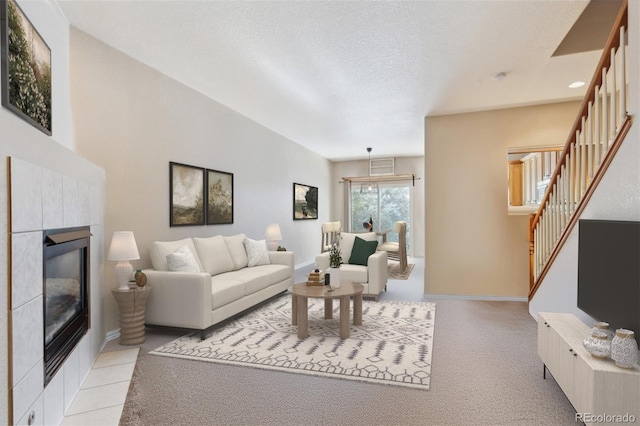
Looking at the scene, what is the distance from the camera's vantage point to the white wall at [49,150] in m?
1.53

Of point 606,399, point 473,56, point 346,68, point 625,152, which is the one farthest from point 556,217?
point 346,68

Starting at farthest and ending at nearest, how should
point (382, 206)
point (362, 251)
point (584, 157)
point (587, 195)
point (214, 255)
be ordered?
1. point (382, 206)
2. point (362, 251)
3. point (214, 255)
4. point (584, 157)
5. point (587, 195)

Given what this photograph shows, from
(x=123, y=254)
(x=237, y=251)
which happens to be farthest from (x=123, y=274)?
(x=237, y=251)

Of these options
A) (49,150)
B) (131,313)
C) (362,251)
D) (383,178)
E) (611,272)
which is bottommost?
(131,313)

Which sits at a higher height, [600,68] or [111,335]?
[600,68]

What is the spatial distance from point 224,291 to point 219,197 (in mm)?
1786

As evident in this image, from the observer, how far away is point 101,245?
3.26 m

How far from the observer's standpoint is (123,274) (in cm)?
329

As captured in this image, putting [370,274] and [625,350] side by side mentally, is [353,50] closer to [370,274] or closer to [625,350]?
[370,274]

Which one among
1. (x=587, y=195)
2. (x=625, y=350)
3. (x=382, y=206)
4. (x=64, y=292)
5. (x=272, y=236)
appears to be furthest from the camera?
(x=382, y=206)

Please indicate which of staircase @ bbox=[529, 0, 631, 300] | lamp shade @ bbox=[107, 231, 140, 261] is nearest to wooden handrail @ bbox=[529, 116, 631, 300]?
staircase @ bbox=[529, 0, 631, 300]

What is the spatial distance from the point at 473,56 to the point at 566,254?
202cm

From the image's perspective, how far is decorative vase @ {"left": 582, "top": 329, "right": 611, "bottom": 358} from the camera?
189cm

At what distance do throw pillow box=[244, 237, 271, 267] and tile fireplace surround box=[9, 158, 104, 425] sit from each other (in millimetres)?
2689
